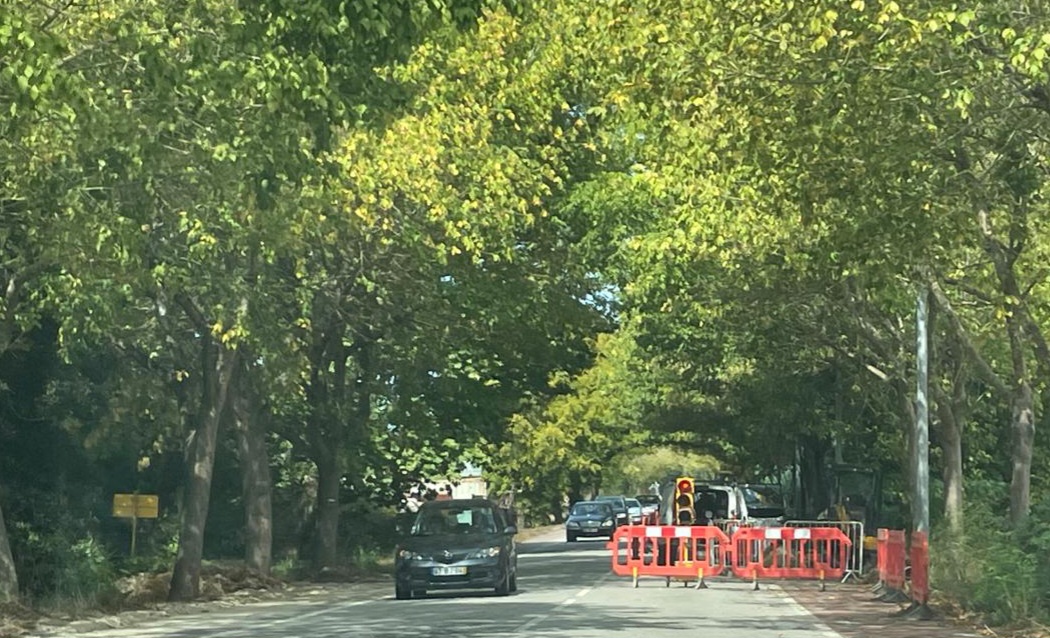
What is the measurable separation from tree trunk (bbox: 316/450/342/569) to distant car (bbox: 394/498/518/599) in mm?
9690

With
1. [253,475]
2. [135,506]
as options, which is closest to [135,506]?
[135,506]

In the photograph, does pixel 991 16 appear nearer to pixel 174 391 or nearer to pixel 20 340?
pixel 20 340

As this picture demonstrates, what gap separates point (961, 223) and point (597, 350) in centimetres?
2651

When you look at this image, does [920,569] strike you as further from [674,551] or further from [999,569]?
[674,551]

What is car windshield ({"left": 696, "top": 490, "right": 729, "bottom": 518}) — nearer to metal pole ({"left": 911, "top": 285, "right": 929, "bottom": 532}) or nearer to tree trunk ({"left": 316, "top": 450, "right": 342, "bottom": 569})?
tree trunk ({"left": 316, "top": 450, "right": 342, "bottom": 569})

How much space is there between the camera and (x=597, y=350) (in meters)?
45.4

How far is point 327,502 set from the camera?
39.6m

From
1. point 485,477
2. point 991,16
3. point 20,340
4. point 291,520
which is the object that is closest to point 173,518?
point 291,520

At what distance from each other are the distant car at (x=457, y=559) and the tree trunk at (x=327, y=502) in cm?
969

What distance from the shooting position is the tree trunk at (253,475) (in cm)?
3447

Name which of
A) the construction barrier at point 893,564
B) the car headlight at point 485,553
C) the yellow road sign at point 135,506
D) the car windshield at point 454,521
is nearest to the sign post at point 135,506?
the yellow road sign at point 135,506

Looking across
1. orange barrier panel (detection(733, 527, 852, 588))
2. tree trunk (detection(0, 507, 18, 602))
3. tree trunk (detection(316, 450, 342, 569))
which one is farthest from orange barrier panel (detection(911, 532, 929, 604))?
tree trunk (detection(316, 450, 342, 569))

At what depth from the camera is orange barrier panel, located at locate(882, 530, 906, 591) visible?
27344mm

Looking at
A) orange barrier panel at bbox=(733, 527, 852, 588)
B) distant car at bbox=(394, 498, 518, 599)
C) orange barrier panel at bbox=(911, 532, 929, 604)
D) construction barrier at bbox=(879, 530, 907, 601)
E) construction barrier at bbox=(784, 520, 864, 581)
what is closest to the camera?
orange barrier panel at bbox=(911, 532, 929, 604)
